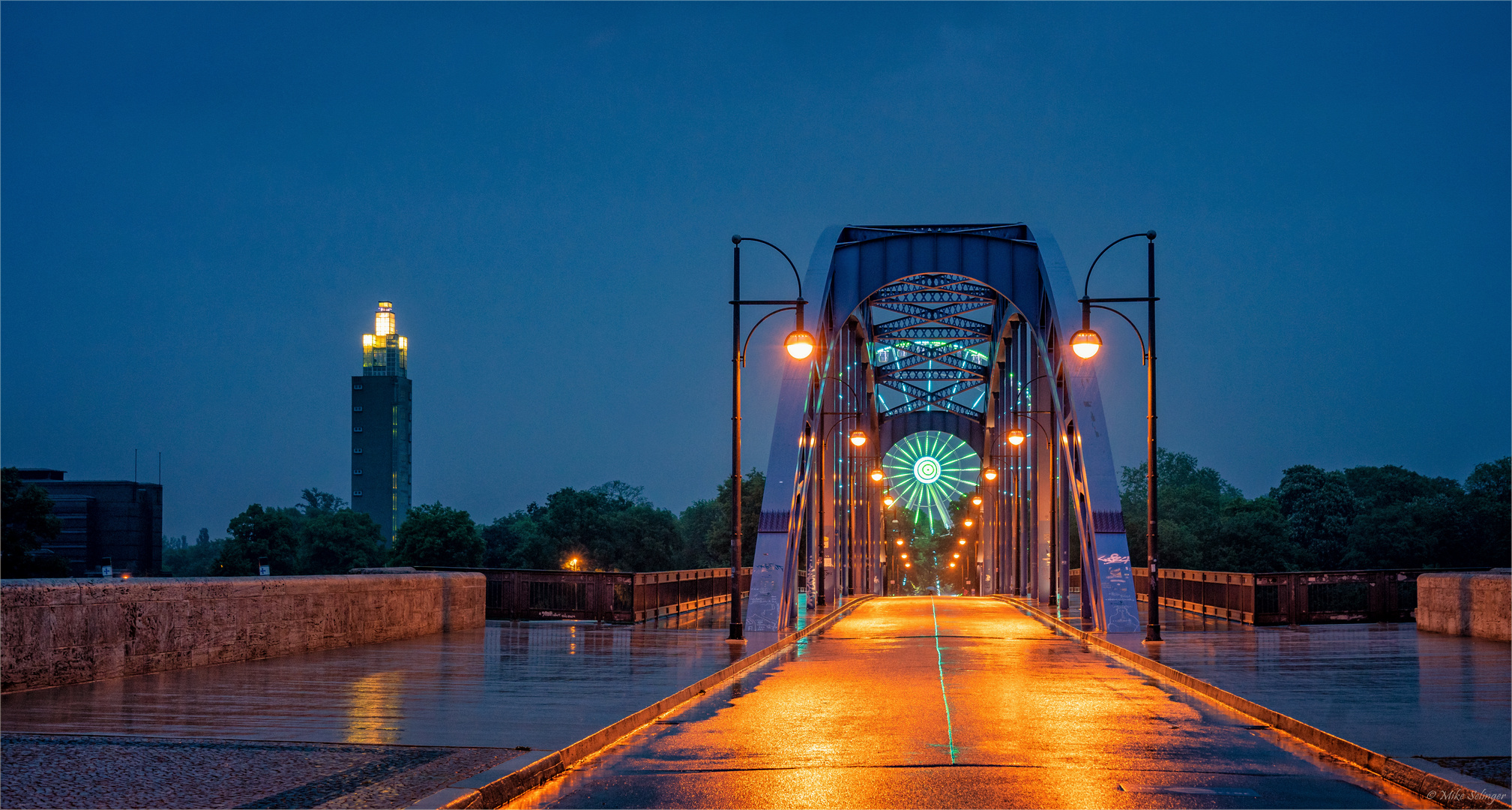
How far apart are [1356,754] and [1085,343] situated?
53.4 feet

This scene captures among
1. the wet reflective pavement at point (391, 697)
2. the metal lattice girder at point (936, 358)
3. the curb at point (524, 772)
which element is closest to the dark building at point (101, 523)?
the metal lattice girder at point (936, 358)

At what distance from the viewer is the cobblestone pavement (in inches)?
292

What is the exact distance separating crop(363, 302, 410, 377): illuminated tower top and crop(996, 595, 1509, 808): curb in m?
190

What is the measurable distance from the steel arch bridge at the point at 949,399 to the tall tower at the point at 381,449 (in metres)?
105

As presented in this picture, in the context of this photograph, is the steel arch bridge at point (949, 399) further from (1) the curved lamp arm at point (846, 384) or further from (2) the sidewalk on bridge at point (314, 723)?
(2) the sidewalk on bridge at point (314, 723)

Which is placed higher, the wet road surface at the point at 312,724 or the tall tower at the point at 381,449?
the tall tower at the point at 381,449

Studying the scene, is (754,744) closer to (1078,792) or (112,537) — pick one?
(1078,792)

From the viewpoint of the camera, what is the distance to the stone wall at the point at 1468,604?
2070 cm

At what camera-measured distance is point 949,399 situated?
268 feet

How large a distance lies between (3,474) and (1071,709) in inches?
2881

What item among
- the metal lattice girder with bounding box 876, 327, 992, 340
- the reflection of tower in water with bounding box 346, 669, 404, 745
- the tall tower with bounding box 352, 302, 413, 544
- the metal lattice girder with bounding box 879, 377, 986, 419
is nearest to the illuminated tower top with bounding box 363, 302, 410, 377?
the tall tower with bounding box 352, 302, 413, 544

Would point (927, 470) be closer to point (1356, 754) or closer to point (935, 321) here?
point (935, 321)

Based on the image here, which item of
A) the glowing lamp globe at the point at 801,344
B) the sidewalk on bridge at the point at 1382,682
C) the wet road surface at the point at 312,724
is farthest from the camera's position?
the glowing lamp globe at the point at 801,344

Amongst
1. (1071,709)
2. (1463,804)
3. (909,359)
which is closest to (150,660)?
(1071,709)
